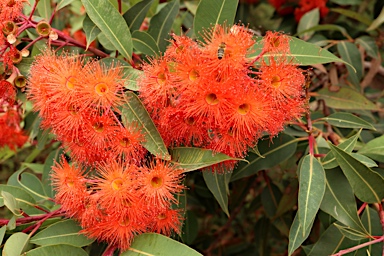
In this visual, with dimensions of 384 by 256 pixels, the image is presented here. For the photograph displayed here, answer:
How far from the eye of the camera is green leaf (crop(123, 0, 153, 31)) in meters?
1.42

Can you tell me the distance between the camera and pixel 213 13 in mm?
1241

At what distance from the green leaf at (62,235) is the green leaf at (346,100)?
102cm

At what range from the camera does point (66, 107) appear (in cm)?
103

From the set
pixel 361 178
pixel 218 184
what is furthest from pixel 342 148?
pixel 218 184

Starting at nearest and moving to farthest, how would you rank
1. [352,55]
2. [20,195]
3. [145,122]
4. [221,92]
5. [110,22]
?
[221,92] → [145,122] → [110,22] → [20,195] → [352,55]

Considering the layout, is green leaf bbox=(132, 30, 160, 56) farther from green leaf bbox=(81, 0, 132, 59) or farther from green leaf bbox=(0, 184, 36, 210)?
green leaf bbox=(0, 184, 36, 210)

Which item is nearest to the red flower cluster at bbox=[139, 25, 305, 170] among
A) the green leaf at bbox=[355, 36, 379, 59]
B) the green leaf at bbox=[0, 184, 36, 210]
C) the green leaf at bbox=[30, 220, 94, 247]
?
the green leaf at bbox=[30, 220, 94, 247]

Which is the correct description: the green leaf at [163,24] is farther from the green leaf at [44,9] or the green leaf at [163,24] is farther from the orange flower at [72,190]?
the orange flower at [72,190]

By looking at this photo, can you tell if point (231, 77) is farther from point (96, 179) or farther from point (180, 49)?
point (96, 179)

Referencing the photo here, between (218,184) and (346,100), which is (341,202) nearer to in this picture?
(218,184)

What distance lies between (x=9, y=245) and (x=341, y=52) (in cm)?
139

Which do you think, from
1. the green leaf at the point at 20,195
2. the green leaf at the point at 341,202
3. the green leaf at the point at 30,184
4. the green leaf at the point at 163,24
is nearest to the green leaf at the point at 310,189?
the green leaf at the point at 341,202

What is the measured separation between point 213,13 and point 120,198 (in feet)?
1.82

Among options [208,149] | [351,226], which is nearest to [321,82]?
[351,226]
